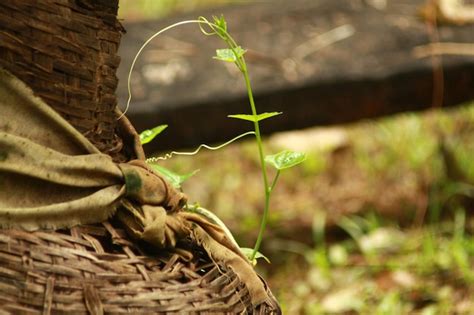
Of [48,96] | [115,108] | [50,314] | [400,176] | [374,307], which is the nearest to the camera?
[50,314]

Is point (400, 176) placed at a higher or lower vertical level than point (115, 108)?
lower

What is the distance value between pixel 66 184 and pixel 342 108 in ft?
6.80

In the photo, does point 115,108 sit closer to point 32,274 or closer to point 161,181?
point 161,181

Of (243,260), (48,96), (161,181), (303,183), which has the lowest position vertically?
(303,183)

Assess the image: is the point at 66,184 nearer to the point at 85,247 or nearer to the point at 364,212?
the point at 85,247

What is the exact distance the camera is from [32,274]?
0.98 meters

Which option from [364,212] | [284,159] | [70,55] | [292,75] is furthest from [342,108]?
[70,55]

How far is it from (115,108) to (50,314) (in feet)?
1.21

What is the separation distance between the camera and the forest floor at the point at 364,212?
274 cm

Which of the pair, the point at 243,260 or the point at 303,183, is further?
the point at 303,183

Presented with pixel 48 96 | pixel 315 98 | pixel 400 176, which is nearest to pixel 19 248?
pixel 48 96

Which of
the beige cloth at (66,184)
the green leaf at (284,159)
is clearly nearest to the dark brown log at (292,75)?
the green leaf at (284,159)

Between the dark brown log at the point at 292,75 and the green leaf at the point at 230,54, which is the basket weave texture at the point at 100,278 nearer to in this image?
the green leaf at the point at 230,54

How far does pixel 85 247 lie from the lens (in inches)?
41.3
